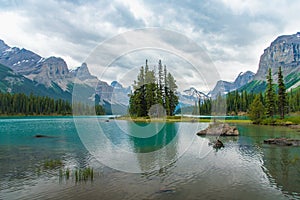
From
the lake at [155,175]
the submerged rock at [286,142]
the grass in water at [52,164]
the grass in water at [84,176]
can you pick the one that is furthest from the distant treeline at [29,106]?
the grass in water at [84,176]

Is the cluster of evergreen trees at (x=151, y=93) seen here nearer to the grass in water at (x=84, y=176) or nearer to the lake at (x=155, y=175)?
the lake at (x=155, y=175)

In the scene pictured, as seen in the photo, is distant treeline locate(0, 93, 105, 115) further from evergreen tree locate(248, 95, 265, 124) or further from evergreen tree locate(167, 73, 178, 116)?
evergreen tree locate(248, 95, 265, 124)

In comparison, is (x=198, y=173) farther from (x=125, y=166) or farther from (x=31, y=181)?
(x=31, y=181)

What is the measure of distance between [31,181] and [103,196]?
6.17 m

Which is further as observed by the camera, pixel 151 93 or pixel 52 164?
pixel 151 93

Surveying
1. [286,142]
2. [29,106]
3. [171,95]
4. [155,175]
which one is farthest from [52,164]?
[29,106]

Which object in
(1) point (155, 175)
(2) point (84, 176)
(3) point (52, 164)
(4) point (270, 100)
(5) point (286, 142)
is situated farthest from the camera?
(4) point (270, 100)

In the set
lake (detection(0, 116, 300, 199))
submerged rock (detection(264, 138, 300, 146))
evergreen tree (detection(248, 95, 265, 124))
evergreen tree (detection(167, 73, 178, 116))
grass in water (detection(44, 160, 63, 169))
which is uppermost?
evergreen tree (detection(167, 73, 178, 116))

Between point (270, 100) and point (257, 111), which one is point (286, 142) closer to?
point (270, 100)

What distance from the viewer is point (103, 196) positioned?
14648 mm

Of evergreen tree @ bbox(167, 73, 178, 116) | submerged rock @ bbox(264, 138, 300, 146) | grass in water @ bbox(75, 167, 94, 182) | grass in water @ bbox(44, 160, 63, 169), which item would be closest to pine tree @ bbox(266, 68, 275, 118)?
evergreen tree @ bbox(167, 73, 178, 116)

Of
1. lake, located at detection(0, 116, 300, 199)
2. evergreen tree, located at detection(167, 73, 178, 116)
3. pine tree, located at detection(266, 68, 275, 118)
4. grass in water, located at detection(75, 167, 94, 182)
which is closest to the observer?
lake, located at detection(0, 116, 300, 199)

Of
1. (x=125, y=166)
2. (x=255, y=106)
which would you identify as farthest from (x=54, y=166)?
(x=255, y=106)

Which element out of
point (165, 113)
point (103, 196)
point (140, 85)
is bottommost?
point (103, 196)
